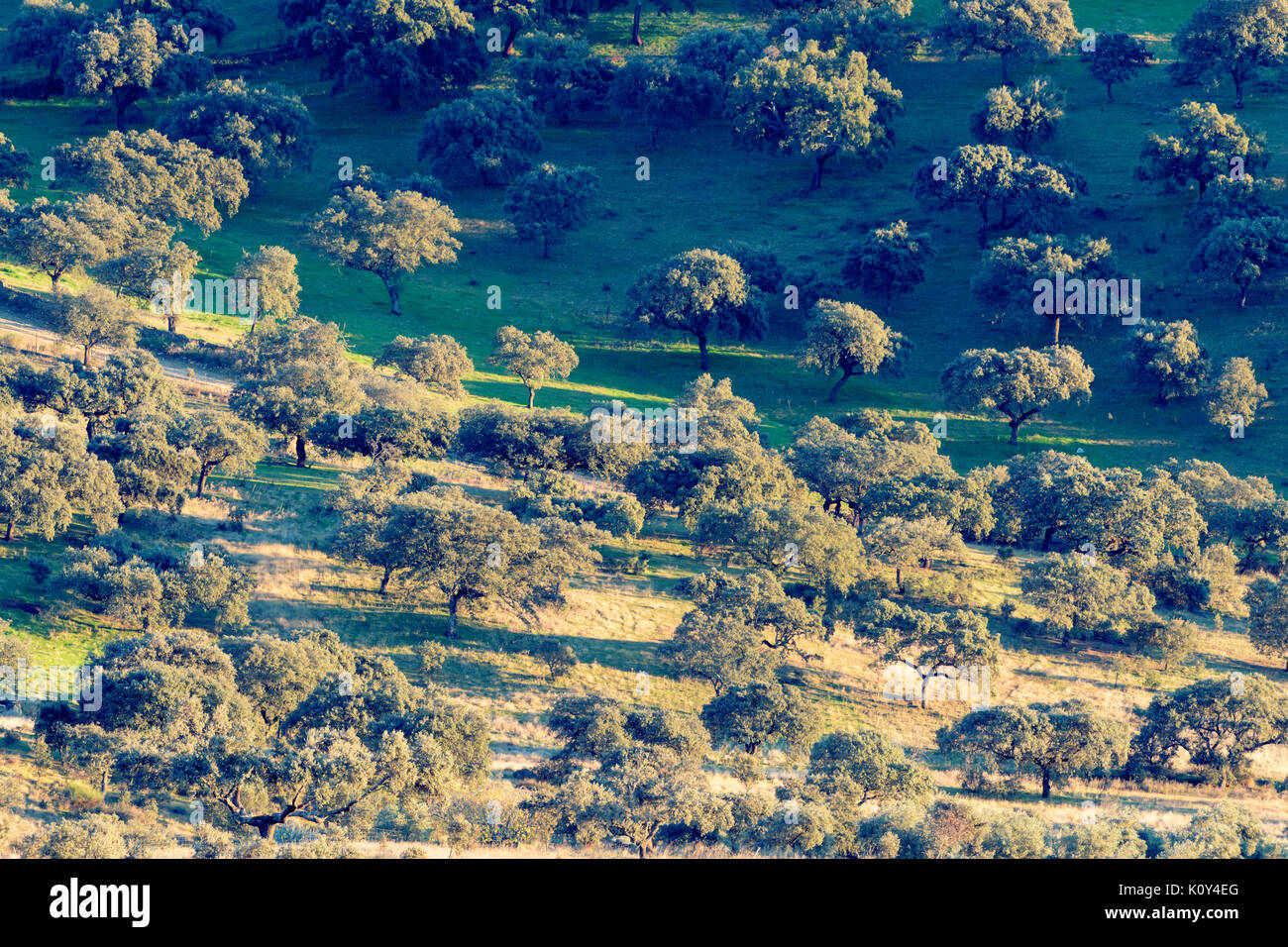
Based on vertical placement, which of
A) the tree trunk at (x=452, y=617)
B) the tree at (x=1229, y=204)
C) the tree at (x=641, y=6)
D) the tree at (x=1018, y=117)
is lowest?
the tree trunk at (x=452, y=617)

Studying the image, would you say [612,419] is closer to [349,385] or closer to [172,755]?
[349,385]

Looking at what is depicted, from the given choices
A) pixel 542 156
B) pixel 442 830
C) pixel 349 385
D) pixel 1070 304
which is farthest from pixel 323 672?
pixel 542 156

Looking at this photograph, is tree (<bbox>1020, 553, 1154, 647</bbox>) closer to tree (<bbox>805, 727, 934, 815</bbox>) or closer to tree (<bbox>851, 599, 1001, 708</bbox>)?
tree (<bbox>851, 599, 1001, 708</bbox>)

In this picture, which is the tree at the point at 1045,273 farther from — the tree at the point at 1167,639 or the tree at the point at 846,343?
the tree at the point at 1167,639

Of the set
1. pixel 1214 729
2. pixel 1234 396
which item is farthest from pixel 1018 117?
pixel 1214 729

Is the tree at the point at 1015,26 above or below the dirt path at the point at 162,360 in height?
above

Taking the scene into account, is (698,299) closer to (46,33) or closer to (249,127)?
(249,127)

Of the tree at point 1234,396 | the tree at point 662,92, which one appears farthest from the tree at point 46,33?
the tree at point 1234,396
